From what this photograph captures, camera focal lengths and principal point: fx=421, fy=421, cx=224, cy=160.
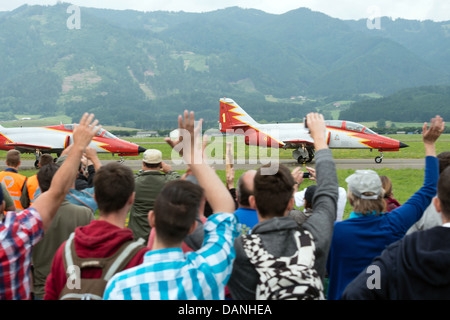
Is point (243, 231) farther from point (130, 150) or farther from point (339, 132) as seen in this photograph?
point (339, 132)

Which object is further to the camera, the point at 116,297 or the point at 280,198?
the point at 280,198

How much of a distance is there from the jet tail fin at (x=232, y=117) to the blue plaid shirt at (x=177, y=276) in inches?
1052

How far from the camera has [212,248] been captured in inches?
97.3

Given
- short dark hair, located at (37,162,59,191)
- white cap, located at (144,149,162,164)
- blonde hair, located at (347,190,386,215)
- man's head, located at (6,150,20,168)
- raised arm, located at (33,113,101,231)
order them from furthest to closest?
man's head, located at (6,150,20,168), white cap, located at (144,149,162,164), short dark hair, located at (37,162,59,191), blonde hair, located at (347,190,386,215), raised arm, located at (33,113,101,231)

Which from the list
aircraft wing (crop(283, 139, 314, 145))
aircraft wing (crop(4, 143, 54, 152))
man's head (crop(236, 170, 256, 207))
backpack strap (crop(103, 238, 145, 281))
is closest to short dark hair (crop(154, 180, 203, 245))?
backpack strap (crop(103, 238, 145, 281))

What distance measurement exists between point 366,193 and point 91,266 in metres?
2.19

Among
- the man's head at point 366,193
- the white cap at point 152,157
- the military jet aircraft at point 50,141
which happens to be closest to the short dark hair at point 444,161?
the man's head at point 366,193

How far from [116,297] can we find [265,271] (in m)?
0.88

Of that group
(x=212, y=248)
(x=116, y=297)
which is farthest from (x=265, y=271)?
(x=116, y=297)

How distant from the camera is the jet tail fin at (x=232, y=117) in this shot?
29239 millimetres

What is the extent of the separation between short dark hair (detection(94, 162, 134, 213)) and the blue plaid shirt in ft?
2.37

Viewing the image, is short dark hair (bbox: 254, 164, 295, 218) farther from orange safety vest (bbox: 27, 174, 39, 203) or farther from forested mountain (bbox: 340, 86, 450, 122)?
forested mountain (bbox: 340, 86, 450, 122)

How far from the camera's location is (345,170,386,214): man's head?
3424 millimetres

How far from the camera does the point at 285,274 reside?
2518 mm
